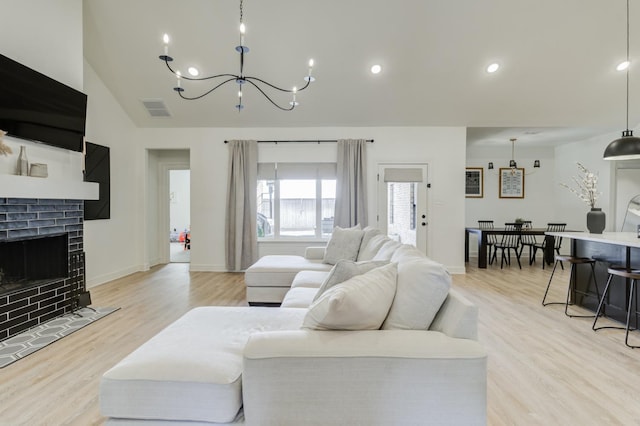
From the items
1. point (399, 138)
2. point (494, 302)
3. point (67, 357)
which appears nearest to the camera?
point (67, 357)

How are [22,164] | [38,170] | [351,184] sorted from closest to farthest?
1. [22,164]
2. [38,170]
3. [351,184]

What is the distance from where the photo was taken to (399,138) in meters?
6.04

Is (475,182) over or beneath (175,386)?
over

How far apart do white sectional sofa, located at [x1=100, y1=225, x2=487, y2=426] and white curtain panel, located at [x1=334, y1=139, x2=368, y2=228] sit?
14.1ft

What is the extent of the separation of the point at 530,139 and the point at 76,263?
8414 mm

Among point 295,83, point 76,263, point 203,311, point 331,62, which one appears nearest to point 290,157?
point 295,83

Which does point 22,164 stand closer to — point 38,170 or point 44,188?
point 38,170

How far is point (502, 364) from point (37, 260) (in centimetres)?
453

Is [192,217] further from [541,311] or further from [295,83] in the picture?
[541,311]

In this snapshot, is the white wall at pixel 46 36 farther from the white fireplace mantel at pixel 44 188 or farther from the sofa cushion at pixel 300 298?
the sofa cushion at pixel 300 298

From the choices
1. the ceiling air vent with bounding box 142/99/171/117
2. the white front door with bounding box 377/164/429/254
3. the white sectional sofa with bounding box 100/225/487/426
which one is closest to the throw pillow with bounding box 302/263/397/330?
the white sectional sofa with bounding box 100/225/487/426

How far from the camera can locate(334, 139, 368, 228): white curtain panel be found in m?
5.93

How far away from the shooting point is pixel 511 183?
27.1 ft

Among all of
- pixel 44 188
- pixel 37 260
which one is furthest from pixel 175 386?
pixel 37 260
